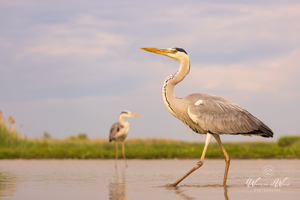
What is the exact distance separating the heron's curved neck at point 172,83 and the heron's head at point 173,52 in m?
0.10

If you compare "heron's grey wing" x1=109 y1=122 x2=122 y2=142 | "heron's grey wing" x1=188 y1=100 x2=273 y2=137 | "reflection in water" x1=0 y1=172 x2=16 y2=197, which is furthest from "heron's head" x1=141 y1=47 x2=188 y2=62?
"heron's grey wing" x1=109 y1=122 x2=122 y2=142

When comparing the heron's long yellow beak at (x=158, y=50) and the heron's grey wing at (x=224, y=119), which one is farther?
the heron's long yellow beak at (x=158, y=50)

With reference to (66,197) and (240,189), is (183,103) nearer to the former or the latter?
(240,189)

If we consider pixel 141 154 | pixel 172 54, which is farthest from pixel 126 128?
pixel 172 54

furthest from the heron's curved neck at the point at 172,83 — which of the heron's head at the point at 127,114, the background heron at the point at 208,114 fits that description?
the heron's head at the point at 127,114

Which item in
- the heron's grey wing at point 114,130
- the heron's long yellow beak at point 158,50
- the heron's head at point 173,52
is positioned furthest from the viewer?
the heron's grey wing at point 114,130

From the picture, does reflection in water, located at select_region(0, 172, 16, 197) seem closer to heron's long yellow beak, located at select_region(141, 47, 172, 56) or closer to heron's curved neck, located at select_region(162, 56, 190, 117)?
heron's curved neck, located at select_region(162, 56, 190, 117)

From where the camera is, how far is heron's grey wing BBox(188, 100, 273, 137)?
33.0ft

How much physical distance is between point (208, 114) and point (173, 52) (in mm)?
1746

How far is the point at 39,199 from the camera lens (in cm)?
780

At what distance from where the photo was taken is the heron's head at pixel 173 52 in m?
10.7

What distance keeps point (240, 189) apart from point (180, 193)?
1.37 metres

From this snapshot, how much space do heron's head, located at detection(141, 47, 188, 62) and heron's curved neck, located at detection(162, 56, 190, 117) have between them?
0.32ft

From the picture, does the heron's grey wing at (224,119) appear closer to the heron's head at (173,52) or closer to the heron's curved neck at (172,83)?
the heron's curved neck at (172,83)
